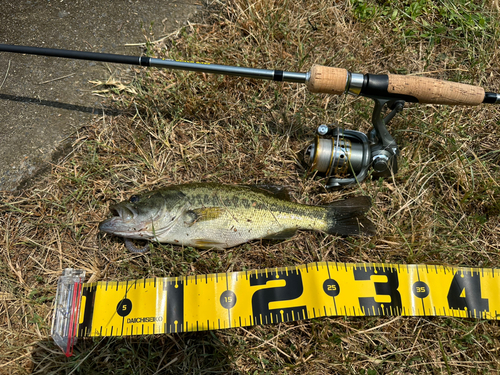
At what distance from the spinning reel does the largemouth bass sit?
349 millimetres

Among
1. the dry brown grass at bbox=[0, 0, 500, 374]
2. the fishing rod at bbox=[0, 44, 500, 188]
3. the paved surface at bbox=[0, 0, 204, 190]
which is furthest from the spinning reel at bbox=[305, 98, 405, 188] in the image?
the paved surface at bbox=[0, 0, 204, 190]

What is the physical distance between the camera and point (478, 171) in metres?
3.58

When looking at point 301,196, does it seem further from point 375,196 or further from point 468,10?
point 468,10

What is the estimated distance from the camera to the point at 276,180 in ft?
12.0

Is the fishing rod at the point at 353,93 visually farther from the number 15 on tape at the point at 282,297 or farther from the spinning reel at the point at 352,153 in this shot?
the number 15 on tape at the point at 282,297

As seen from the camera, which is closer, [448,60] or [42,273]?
[42,273]

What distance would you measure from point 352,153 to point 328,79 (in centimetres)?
85

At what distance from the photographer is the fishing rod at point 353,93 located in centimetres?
274

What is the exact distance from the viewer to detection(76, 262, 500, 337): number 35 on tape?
9.21ft

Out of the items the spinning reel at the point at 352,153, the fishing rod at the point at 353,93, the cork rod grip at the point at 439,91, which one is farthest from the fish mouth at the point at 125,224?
the cork rod grip at the point at 439,91

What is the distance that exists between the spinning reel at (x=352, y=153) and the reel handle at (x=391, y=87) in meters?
→ 0.41

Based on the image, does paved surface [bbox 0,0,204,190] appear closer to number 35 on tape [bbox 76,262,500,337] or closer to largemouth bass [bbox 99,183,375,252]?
largemouth bass [bbox 99,183,375,252]

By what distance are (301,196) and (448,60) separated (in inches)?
122

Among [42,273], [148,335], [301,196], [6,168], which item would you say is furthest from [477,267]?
[6,168]
